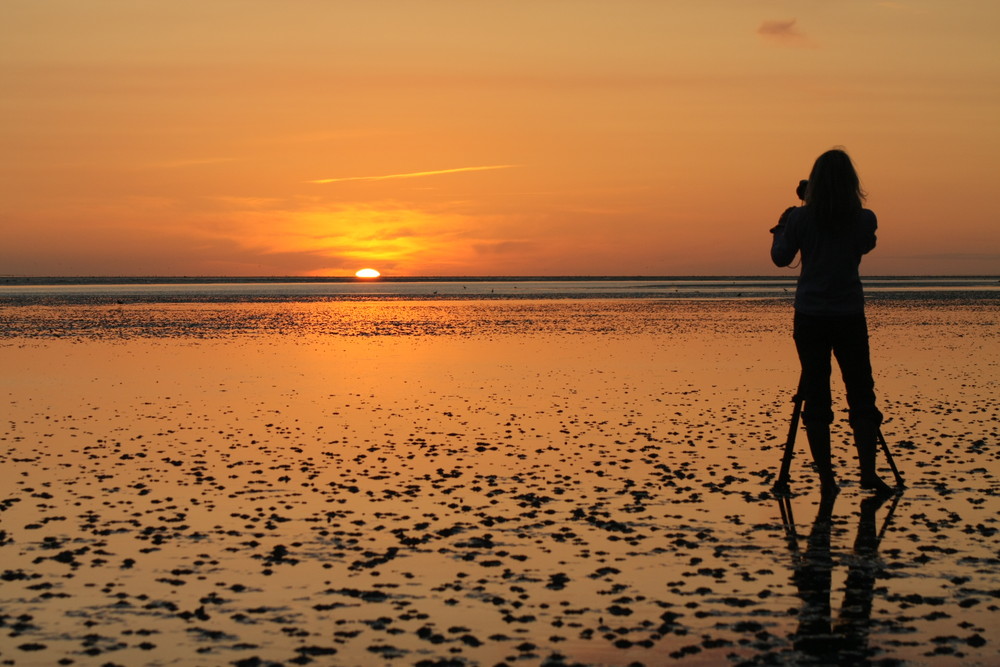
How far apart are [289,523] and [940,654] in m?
6.23

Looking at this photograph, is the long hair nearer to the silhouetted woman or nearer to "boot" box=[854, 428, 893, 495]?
the silhouetted woman

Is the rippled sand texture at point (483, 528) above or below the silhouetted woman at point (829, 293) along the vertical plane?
below

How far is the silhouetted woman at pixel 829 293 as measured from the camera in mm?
11125

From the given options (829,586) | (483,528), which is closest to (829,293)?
(829,586)

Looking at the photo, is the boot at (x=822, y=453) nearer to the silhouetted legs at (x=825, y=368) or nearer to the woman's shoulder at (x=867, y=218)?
the silhouetted legs at (x=825, y=368)

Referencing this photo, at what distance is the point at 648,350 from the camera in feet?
110

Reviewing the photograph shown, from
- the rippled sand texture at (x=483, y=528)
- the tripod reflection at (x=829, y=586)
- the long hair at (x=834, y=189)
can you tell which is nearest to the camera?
the tripod reflection at (x=829, y=586)

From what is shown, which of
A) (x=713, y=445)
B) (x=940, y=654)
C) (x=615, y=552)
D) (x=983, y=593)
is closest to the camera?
(x=940, y=654)

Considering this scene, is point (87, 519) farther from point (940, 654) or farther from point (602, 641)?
point (940, 654)

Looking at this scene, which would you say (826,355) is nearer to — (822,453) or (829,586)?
(822,453)

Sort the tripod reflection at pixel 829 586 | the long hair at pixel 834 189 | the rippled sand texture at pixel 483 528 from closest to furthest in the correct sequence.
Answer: the tripod reflection at pixel 829 586, the rippled sand texture at pixel 483 528, the long hair at pixel 834 189

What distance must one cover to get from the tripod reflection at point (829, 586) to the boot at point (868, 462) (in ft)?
0.99

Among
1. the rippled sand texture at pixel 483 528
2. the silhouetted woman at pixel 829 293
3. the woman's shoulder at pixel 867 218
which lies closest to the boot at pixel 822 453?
the silhouetted woman at pixel 829 293

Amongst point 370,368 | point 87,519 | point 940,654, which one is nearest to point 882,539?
point 940,654
